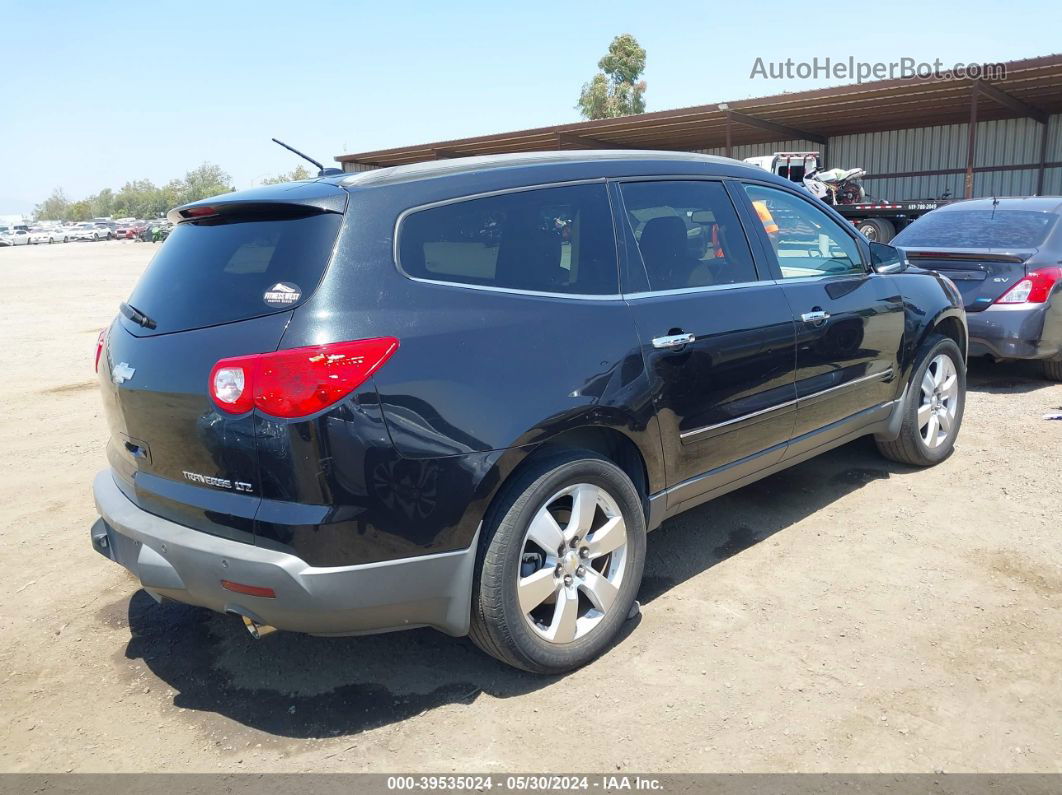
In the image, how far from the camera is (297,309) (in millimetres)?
2605

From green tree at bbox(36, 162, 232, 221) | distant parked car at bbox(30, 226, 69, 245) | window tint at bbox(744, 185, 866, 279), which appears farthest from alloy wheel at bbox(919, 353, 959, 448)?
green tree at bbox(36, 162, 232, 221)

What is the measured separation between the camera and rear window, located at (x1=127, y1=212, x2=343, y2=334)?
2689 mm

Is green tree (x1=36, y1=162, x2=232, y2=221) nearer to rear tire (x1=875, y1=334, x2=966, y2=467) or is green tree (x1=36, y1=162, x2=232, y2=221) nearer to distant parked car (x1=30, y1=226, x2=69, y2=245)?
distant parked car (x1=30, y1=226, x2=69, y2=245)

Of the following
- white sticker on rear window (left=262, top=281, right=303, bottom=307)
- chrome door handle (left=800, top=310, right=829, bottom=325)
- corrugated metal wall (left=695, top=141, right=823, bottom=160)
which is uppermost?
corrugated metal wall (left=695, top=141, right=823, bottom=160)

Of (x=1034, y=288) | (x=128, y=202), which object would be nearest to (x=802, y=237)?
(x=1034, y=288)

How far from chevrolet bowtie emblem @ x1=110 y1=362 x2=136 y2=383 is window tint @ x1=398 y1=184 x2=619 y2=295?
1063 millimetres

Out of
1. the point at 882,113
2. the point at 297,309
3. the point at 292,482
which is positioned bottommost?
the point at 292,482

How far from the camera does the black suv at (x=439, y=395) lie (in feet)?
8.44

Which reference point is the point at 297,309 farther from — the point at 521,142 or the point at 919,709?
the point at 521,142

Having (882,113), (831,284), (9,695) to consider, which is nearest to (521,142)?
(882,113)
